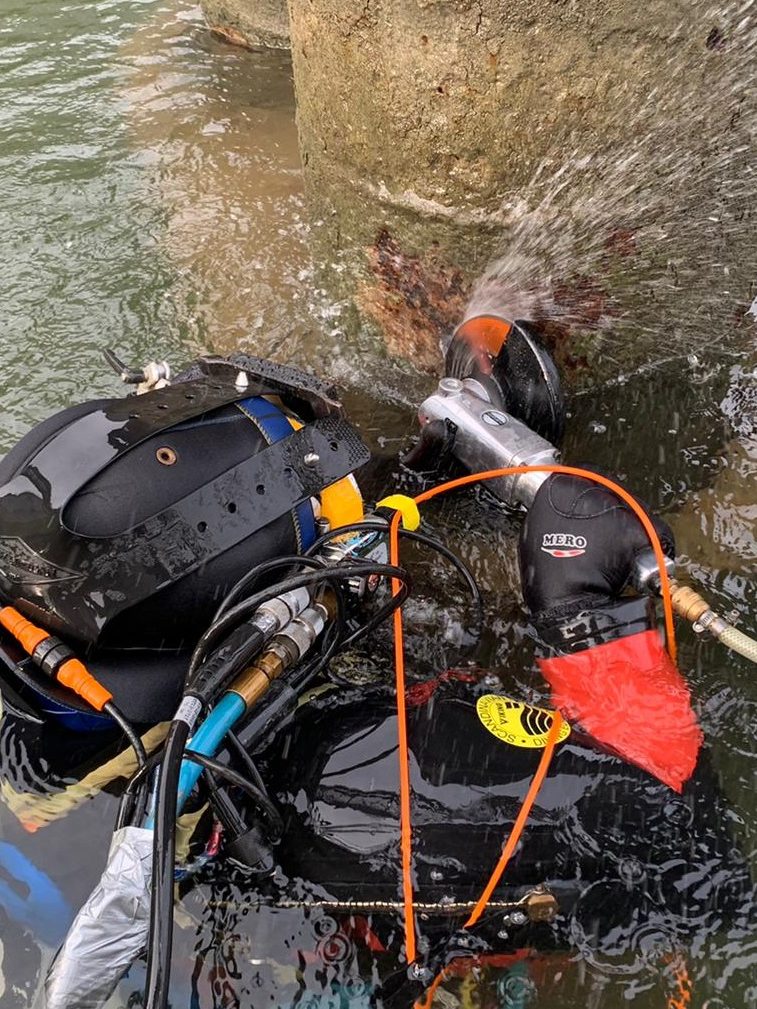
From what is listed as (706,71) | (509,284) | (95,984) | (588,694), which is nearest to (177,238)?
(509,284)

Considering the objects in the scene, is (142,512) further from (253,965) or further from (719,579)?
(719,579)

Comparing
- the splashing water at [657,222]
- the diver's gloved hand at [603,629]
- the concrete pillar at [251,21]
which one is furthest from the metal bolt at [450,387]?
the concrete pillar at [251,21]

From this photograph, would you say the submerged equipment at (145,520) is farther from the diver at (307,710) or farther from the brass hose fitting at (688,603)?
the brass hose fitting at (688,603)

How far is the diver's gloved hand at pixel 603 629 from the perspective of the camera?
6.15 feet

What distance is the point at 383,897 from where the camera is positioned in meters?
1.69

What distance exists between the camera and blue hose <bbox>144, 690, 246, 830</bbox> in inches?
60.9

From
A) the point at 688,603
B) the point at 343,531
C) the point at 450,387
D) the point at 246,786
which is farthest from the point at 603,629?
the point at 450,387

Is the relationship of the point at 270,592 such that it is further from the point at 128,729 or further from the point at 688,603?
the point at 688,603

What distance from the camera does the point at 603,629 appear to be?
202cm

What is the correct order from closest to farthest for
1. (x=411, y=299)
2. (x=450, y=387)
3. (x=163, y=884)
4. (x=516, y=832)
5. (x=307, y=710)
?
(x=163, y=884) < (x=516, y=832) < (x=307, y=710) < (x=450, y=387) < (x=411, y=299)

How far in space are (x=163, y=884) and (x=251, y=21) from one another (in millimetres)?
7580

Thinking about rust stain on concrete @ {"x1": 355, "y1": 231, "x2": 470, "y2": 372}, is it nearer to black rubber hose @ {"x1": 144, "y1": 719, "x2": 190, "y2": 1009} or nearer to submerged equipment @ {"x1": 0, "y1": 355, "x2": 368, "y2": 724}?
submerged equipment @ {"x1": 0, "y1": 355, "x2": 368, "y2": 724}

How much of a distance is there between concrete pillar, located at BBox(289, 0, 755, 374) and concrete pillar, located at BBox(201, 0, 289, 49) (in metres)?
4.52

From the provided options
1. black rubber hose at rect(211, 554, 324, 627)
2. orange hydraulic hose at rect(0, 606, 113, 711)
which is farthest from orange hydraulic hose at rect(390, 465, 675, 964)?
orange hydraulic hose at rect(0, 606, 113, 711)
